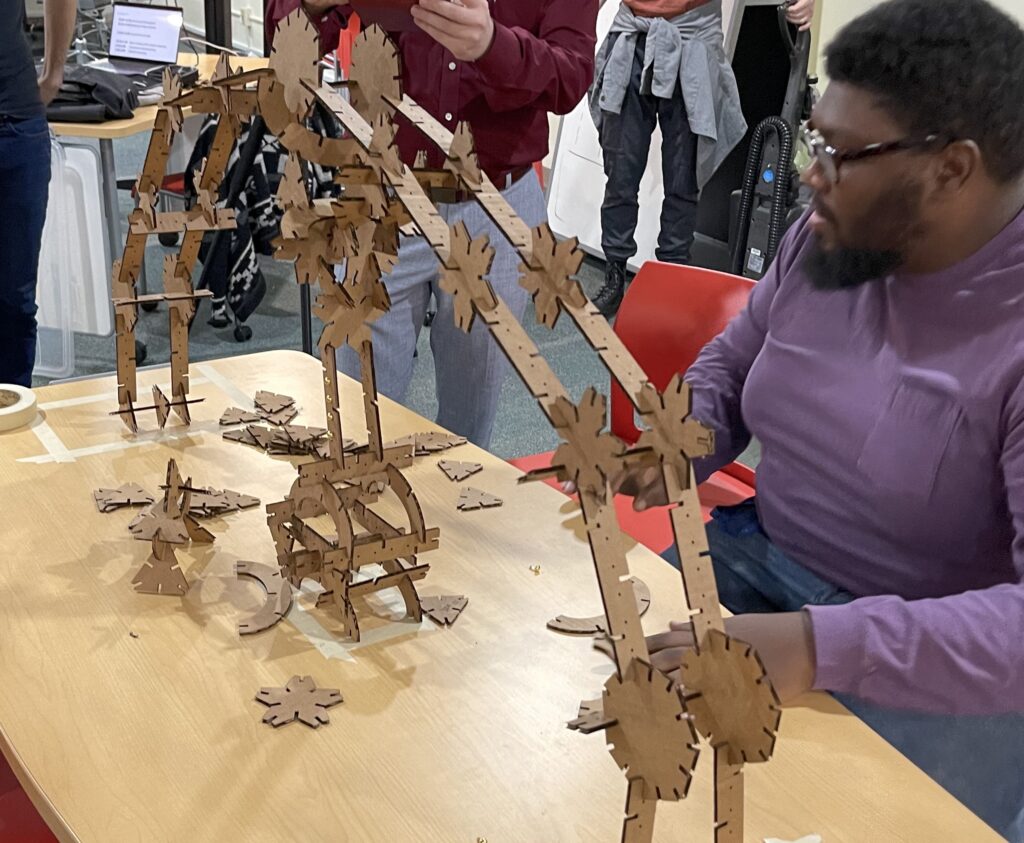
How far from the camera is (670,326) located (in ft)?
5.90

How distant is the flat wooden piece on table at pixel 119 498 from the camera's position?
1.34 meters

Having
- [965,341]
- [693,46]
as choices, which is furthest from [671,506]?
[693,46]

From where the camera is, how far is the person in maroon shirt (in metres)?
1.69

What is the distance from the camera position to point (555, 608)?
1183 millimetres

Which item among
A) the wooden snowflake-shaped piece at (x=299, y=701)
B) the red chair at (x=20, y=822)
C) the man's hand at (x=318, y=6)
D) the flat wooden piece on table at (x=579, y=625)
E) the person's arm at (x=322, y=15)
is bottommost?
the red chair at (x=20, y=822)

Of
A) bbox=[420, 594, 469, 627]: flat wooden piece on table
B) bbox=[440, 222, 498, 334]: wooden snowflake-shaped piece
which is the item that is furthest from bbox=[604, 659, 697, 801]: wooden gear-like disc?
bbox=[420, 594, 469, 627]: flat wooden piece on table

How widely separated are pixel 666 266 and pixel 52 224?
2.14 metres

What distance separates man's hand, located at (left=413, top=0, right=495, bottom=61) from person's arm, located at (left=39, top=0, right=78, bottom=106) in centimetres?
152

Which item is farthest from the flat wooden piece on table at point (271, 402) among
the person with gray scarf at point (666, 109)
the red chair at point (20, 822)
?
the person with gray scarf at point (666, 109)

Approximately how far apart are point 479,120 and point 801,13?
197cm

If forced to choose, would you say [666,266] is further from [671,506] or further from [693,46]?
[693,46]

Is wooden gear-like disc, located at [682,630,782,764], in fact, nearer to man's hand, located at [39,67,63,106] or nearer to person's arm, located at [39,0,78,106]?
person's arm, located at [39,0,78,106]

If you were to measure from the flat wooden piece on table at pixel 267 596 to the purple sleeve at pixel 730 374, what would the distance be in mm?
575

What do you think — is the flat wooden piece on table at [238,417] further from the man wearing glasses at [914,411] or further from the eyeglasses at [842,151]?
the eyeglasses at [842,151]
